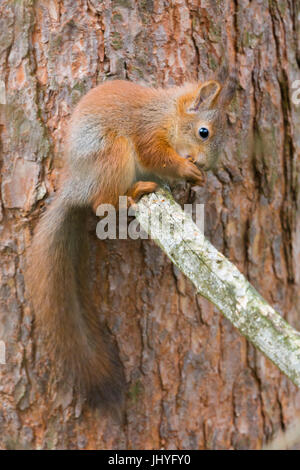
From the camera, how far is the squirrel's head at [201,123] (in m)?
1.57

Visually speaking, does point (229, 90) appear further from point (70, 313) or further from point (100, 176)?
point (70, 313)

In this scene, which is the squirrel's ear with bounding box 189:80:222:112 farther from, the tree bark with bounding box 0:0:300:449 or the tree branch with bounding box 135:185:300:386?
the tree branch with bounding box 135:185:300:386

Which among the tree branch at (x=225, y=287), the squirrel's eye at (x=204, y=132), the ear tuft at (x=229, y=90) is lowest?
the tree branch at (x=225, y=287)

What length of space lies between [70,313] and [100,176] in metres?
0.43

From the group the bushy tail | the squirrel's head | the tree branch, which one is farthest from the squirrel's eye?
the bushy tail

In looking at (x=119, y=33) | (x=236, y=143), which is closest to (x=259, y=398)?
(x=236, y=143)

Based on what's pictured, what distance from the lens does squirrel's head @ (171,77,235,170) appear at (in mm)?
1565

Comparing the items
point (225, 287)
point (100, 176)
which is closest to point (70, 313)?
point (100, 176)

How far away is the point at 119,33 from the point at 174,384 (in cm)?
109

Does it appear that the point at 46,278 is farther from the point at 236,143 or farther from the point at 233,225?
the point at 236,143

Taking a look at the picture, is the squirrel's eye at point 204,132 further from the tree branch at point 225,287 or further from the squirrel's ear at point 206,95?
the tree branch at point 225,287

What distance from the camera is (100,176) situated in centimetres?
148

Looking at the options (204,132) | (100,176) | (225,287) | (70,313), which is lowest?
(225,287)

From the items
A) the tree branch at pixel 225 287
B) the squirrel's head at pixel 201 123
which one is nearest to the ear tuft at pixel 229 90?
the squirrel's head at pixel 201 123
